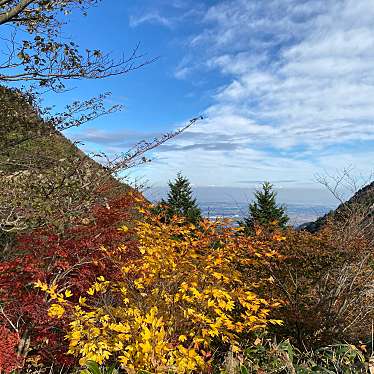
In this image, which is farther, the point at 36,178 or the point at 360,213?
the point at 360,213

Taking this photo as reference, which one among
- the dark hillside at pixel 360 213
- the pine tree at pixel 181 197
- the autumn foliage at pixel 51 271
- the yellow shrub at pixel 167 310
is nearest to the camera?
the yellow shrub at pixel 167 310

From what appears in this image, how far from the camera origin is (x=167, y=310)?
15.3 feet

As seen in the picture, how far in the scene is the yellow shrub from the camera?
12.6 ft

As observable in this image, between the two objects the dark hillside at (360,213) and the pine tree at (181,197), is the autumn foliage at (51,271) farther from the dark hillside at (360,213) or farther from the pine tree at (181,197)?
the pine tree at (181,197)

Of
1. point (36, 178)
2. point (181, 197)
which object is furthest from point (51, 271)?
point (181, 197)

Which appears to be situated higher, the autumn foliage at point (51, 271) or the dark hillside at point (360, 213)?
the dark hillside at point (360, 213)

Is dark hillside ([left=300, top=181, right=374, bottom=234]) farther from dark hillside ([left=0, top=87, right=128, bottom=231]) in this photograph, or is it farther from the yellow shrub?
dark hillside ([left=0, top=87, right=128, bottom=231])

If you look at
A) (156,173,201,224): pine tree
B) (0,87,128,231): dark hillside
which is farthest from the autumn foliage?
(156,173,201,224): pine tree

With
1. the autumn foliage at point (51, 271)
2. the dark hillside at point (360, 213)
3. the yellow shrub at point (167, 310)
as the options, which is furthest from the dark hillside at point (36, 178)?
the dark hillside at point (360, 213)

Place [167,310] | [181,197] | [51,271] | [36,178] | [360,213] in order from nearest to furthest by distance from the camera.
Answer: [167,310] → [36,178] → [51,271] → [360,213] → [181,197]

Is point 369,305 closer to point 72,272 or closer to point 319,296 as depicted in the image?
point 319,296

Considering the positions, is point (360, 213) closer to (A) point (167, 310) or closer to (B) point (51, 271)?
(A) point (167, 310)

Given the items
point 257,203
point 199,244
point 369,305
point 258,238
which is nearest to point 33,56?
point 199,244

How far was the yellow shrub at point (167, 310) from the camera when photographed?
3.85 metres
